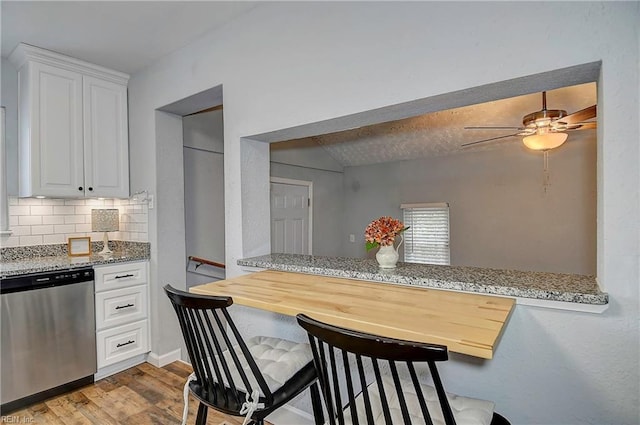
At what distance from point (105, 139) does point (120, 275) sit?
1.20 meters

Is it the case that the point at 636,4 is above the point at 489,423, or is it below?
above

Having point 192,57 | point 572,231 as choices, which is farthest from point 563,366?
point 572,231

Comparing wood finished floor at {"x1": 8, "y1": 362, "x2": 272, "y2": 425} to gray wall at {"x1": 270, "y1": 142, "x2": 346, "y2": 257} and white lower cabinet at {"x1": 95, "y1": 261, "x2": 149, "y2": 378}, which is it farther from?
gray wall at {"x1": 270, "y1": 142, "x2": 346, "y2": 257}

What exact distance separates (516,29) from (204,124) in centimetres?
300

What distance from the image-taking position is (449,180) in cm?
474

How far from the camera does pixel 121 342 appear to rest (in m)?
2.76

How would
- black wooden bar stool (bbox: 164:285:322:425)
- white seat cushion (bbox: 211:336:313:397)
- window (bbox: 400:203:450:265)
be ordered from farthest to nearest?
window (bbox: 400:203:450:265) < white seat cushion (bbox: 211:336:313:397) < black wooden bar stool (bbox: 164:285:322:425)

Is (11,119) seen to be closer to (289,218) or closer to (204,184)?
(204,184)

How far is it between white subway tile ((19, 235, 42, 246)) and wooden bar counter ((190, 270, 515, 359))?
2184 millimetres

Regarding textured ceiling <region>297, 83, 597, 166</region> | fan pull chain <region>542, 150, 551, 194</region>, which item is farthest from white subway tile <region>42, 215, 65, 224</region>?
fan pull chain <region>542, 150, 551, 194</region>

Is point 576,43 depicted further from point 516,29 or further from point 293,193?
point 293,193

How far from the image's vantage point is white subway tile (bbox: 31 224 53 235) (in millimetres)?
2840

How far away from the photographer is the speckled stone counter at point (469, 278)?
125 cm

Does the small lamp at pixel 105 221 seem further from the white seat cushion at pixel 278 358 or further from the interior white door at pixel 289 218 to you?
the white seat cushion at pixel 278 358
